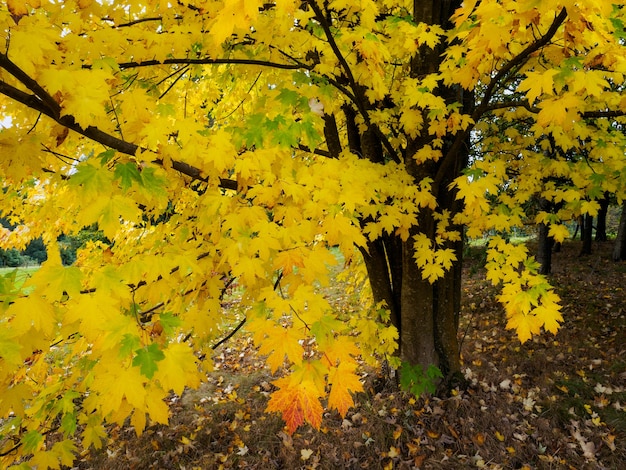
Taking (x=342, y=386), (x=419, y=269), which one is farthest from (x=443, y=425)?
(x=342, y=386)

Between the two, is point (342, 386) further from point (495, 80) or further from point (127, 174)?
point (495, 80)

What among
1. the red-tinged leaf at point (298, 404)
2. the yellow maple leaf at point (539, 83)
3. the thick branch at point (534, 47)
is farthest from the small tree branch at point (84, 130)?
the thick branch at point (534, 47)

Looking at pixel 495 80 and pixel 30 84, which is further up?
pixel 495 80

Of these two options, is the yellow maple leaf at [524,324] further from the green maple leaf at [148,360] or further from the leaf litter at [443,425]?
the green maple leaf at [148,360]

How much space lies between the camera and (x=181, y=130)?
2479 millimetres

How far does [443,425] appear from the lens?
452 centimetres

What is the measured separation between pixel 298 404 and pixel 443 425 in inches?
141

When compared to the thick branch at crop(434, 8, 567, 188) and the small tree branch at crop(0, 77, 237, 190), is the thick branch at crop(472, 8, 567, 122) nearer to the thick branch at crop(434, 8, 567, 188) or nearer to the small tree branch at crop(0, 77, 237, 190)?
the thick branch at crop(434, 8, 567, 188)

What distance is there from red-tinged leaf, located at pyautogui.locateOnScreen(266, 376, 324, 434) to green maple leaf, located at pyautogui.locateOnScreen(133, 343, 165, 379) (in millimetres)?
550

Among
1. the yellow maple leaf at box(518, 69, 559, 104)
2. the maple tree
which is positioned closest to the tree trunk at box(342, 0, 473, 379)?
the maple tree

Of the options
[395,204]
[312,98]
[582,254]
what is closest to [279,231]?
[312,98]

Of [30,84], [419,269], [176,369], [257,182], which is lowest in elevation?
[419,269]

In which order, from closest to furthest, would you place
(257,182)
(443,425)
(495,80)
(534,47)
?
(534,47) < (257,182) < (495,80) < (443,425)

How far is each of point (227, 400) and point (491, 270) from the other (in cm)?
442
